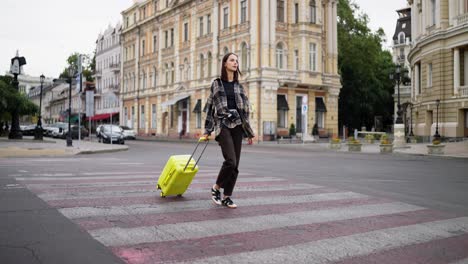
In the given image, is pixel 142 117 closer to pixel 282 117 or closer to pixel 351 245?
pixel 282 117

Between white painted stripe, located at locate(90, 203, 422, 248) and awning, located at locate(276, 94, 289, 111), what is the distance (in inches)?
1382

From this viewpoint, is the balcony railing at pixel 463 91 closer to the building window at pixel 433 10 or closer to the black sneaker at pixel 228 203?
the building window at pixel 433 10

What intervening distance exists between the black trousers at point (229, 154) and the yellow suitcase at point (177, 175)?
1.64 feet

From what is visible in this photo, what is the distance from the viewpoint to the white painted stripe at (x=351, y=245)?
4.11 meters

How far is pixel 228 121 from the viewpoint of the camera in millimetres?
6484

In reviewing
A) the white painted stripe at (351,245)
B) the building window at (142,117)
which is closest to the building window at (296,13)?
the building window at (142,117)

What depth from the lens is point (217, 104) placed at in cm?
652

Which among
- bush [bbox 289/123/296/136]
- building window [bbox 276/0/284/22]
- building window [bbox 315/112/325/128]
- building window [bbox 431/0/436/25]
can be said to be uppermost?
building window [bbox 276/0/284/22]

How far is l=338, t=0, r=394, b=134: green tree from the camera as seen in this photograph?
5585 centimetres

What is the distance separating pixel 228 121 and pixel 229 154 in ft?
1.49

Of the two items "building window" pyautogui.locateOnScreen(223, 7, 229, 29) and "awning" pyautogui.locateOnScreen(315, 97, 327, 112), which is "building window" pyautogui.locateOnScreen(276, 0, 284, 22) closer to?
"building window" pyautogui.locateOnScreen(223, 7, 229, 29)

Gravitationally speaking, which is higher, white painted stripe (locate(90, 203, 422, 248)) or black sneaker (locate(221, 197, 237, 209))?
black sneaker (locate(221, 197, 237, 209))

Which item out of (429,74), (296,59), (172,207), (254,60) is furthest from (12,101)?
(429,74)

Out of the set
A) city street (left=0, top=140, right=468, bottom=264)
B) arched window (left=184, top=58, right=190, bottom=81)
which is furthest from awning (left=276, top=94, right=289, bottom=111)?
city street (left=0, top=140, right=468, bottom=264)
